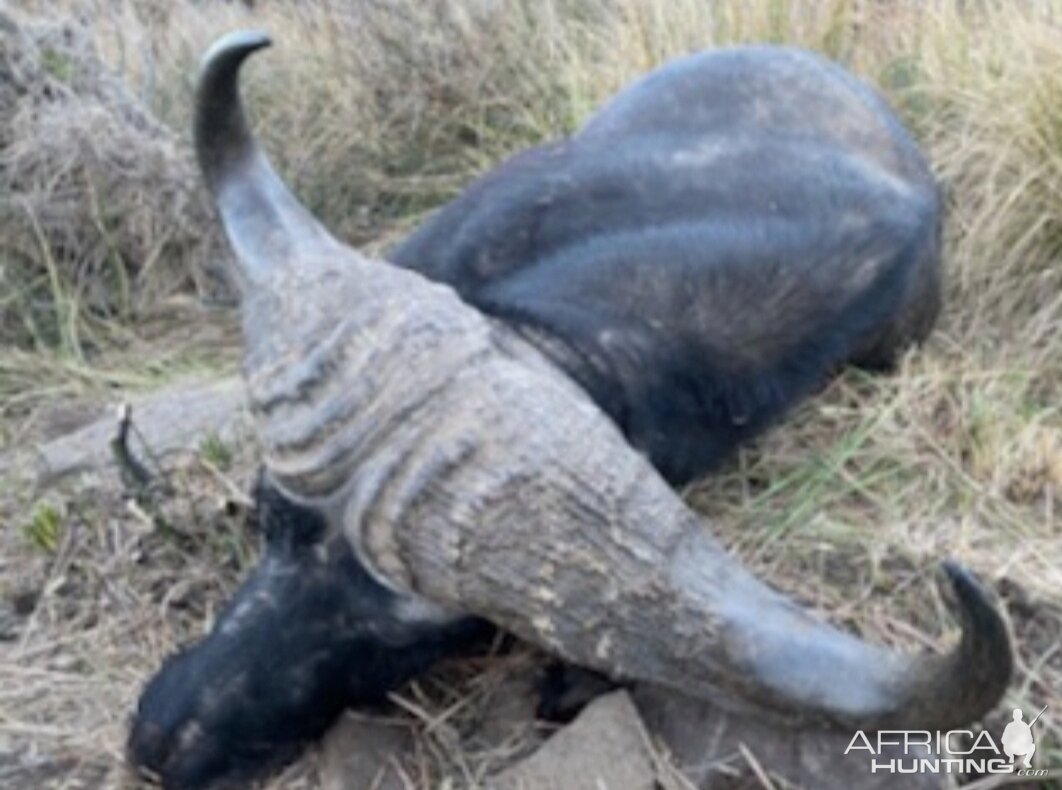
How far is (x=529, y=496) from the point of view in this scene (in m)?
2.75

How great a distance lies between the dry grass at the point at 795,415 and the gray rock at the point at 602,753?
0.18m

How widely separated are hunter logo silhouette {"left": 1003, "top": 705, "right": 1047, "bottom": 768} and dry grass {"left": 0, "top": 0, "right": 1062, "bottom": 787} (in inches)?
1.2

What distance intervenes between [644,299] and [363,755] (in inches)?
29.6

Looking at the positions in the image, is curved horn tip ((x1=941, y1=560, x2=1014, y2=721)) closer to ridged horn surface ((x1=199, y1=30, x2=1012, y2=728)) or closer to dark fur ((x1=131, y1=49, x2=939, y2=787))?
ridged horn surface ((x1=199, y1=30, x2=1012, y2=728))

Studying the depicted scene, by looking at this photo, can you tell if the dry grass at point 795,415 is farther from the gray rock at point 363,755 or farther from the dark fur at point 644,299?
the dark fur at point 644,299

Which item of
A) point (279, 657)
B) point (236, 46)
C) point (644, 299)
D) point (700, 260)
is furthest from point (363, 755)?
point (236, 46)

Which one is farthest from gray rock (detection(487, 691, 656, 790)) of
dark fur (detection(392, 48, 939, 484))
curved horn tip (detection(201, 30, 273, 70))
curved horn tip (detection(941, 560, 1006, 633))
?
curved horn tip (detection(201, 30, 273, 70))

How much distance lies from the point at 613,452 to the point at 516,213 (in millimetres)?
741

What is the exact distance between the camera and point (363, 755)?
125 inches

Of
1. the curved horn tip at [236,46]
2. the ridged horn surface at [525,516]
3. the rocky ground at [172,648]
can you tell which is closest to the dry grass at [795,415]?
the rocky ground at [172,648]

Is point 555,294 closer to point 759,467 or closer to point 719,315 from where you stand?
point 719,315

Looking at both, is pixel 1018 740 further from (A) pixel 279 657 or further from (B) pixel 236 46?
(B) pixel 236 46

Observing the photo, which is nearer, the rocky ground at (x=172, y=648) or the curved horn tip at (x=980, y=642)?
the curved horn tip at (x=980, y=642)

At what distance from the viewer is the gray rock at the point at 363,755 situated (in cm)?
316
